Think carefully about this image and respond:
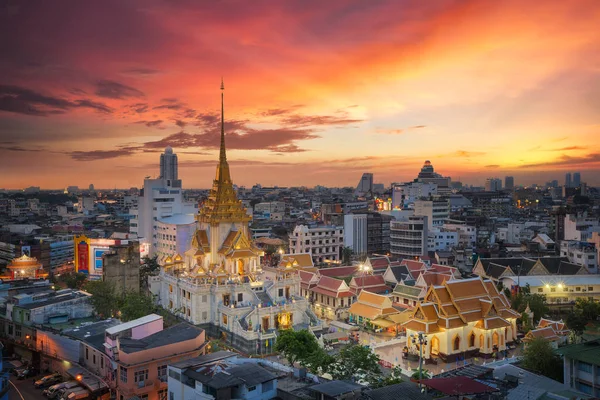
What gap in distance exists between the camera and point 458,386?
754 inches

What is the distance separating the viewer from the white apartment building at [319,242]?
6241 centimetres

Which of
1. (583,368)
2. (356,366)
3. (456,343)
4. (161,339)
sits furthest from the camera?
(456,343)

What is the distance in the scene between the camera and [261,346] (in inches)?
1318

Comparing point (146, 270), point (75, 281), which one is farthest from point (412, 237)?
point (75, 281)

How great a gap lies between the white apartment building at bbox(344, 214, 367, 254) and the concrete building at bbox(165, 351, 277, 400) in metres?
50.1

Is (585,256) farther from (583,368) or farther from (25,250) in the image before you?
(25,250)

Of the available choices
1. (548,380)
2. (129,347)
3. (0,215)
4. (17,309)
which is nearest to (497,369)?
(548,380)

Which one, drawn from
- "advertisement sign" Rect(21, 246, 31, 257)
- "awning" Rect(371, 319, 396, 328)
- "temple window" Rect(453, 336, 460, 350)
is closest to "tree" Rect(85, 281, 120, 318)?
"awning" Rect(371, 319, 396, 328)

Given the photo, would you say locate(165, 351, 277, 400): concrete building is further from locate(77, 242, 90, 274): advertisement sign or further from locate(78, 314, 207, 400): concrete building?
locate(77, 242, 90, 274): advertisement sign

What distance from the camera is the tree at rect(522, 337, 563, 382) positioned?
81.7 ft

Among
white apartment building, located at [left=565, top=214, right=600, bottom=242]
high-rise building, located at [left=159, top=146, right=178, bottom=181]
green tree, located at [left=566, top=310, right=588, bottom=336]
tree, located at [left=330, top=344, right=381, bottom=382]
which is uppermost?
high-rise building, located at [left=159, top=146, right=178, bottom=181]

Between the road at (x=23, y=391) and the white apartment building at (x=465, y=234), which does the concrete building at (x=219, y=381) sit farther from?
the white apartment building at (x=465, y=234)

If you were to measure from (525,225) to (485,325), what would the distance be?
58.5 m

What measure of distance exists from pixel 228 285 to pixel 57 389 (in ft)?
44.4
